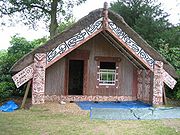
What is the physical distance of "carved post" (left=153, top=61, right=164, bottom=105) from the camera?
37.7 ft

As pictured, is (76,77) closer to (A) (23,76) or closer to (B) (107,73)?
(B) (107,73)

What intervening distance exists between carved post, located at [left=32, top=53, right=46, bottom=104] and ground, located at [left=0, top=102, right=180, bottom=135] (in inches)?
24.1

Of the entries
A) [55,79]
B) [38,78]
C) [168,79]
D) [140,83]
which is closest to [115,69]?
[140,83]

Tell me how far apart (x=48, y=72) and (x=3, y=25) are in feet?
21.6

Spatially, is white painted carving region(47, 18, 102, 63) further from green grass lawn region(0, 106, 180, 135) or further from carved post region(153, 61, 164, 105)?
carved post region(153, 61, 164, 105)

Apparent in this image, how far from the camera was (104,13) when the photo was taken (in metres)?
10.9

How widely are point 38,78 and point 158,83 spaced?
15.8 feet

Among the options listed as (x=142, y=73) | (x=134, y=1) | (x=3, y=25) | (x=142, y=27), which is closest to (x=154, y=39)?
(x=142, y=27)

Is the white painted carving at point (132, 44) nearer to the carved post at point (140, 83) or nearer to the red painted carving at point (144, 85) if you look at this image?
the red painted carving at point (144, 85)

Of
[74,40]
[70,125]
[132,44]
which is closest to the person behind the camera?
[70,125]

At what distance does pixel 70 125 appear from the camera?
7.71 m

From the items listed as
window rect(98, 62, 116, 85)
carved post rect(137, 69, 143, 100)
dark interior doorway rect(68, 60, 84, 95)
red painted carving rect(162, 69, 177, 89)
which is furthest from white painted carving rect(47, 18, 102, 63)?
dark interior doorway rect(68, 60, 84, 95)

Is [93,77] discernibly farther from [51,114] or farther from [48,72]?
[51,114]

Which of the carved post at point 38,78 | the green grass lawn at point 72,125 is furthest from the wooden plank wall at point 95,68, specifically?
the green grass lawn at point 72,125
